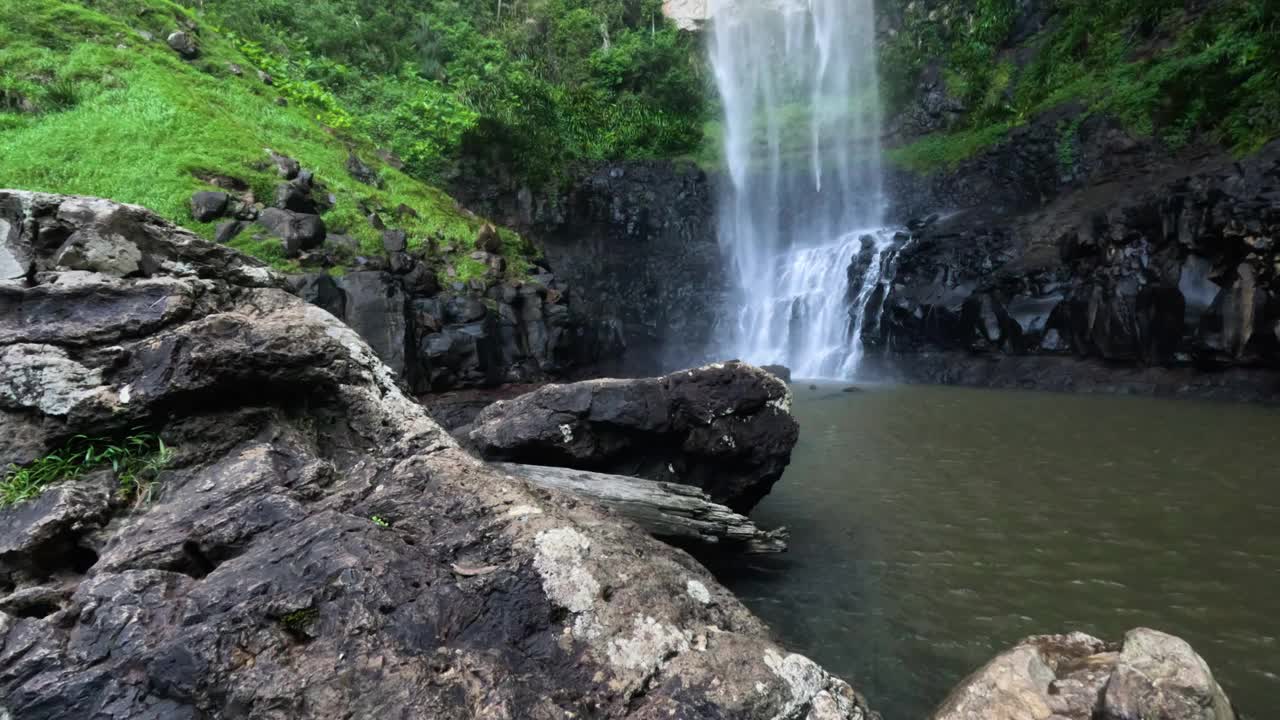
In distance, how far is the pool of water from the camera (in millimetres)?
4422

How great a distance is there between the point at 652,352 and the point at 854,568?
61.2 ft

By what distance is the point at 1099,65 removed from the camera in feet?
61.9

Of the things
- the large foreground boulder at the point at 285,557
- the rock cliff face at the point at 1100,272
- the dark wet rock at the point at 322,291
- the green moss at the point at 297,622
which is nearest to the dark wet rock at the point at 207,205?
the dark wet rock at the point at 322,291

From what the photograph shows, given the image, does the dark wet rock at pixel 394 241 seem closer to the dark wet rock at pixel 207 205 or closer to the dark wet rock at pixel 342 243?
the dark wet rock at pixel 342 243

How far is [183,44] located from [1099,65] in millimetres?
27777

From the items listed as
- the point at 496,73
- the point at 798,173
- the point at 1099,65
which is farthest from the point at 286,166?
the point at 1099,65

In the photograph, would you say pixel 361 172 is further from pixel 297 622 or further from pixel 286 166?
pixel 297 622

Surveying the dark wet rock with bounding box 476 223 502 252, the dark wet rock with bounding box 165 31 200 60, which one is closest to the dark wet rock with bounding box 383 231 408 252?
the dark wet rock with bounding box 476 223 502 252

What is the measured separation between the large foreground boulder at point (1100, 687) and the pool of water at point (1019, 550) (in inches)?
39.0

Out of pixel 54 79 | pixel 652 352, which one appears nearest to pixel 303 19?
pixel 54 79

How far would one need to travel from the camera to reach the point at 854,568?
5844 millimetres

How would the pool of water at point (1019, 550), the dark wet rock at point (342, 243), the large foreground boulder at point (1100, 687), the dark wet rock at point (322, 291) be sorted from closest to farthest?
1. the large foreground boulder at point (1100, 687)
2. the pool of water at point (1019, 550)
3. the dark wet rock at point (322, 291)
4. the dark wet rock at point (342, 243)

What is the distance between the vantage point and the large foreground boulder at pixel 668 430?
6336 millimetres

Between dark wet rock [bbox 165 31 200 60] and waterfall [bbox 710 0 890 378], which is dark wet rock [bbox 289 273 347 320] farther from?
waterfall [bbox 710 0 890 378]
